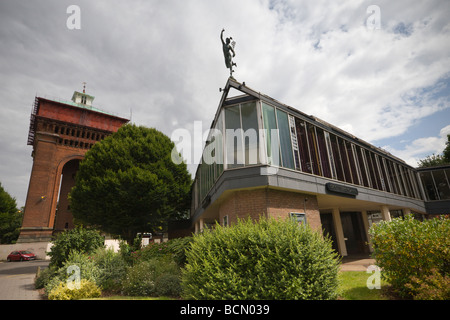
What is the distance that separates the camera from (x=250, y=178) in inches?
420

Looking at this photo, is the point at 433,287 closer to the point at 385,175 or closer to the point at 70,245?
the point at 70,245

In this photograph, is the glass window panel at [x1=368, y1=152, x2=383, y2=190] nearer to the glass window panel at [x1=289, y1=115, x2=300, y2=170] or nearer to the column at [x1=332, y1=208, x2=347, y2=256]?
the column at [x1=332, y1=208, x2=347, y2=256]

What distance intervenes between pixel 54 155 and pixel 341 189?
46528 millimetres

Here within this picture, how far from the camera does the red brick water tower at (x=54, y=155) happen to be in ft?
122

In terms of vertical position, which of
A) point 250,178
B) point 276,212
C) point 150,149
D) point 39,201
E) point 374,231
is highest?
point 150,149

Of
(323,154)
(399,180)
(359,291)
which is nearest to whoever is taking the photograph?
(359,291)

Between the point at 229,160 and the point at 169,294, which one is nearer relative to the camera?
the point at 169,294

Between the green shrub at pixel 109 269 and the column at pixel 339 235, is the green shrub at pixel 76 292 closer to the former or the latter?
the green shrub at pixel 109 269

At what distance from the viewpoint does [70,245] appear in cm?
1340

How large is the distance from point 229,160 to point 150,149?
1591 cm

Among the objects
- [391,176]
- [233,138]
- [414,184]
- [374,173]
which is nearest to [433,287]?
[233,138]

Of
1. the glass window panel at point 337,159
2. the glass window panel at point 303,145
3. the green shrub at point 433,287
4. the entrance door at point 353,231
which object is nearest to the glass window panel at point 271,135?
the glass window panel at point 303,145
